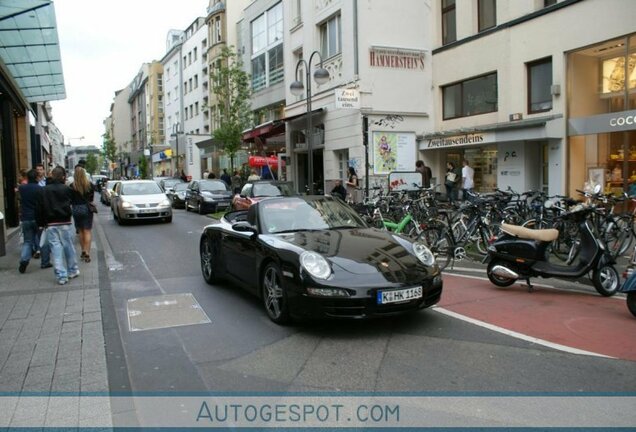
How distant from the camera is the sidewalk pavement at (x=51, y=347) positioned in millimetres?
3861

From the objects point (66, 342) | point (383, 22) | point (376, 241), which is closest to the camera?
point (66, 342)

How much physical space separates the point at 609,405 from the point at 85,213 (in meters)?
9.77

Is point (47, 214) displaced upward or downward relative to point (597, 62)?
downward

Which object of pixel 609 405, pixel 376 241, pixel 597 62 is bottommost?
pixel 609 405

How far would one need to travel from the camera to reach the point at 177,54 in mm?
Result: 60344

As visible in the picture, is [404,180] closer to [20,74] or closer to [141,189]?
[141,189]

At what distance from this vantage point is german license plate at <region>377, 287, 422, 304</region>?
531 centimetres

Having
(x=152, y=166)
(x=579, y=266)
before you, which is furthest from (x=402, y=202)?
(x=152, y=166)

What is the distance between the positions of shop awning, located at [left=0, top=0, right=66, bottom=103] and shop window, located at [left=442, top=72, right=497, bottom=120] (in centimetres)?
1349

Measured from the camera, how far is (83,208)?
10828mm

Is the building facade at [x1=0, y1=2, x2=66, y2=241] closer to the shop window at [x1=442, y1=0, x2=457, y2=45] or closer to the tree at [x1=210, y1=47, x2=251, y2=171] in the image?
the tree at [x1=210, y1=47, x2=251, y2=171]

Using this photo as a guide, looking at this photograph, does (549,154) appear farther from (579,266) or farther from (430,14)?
(579,266)

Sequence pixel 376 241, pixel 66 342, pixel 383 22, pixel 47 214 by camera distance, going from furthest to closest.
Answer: pixel 383 22 → pixel 47 214 → pixel 376 241 → pixel 66 342

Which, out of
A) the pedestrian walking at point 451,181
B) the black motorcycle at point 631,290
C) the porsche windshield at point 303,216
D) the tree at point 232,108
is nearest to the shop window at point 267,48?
the tree at point 232,108
